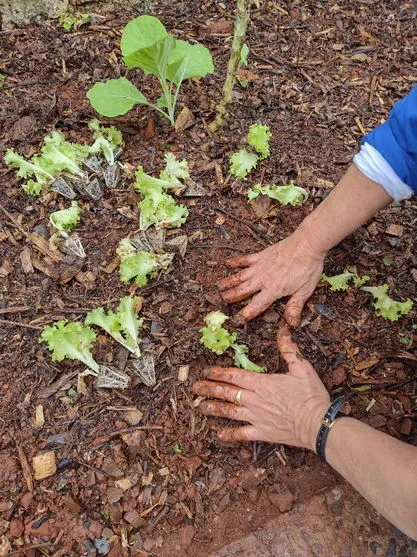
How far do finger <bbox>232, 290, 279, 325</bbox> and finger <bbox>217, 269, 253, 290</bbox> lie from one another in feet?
0.43

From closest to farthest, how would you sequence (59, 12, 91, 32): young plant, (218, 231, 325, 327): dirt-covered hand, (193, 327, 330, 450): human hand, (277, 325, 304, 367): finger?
(193, 327, 330, 450): human hand < (277, 325, 304, 367): finger < (218, 231, 325, 327): dirt-covered hand < (59, 12, 91, 32): young plant

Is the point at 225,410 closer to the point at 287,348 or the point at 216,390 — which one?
the point at 216,390

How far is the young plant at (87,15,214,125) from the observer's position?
3027mm

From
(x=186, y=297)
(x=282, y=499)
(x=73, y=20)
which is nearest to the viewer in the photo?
(x=282, y=499)

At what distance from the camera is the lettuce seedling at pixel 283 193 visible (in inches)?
126

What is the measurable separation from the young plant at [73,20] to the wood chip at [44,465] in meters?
3.09

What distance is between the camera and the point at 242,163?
3297 mm

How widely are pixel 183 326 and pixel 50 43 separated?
97.3 inches

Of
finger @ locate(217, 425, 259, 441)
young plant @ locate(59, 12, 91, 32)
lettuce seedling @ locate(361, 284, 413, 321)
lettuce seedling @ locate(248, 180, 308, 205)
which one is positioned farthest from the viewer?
young plant @ locate(59, 12, 91, 32)

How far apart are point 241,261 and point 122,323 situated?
0.76 metres

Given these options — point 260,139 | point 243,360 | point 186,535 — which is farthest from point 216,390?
point 260,139

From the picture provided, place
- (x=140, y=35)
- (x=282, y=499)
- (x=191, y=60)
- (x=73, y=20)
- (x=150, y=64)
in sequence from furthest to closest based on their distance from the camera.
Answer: (x=73, y=20) < (x=191, y=60) < (x=150, y=64) < (x=140, y=35) < (x=282, y=499)

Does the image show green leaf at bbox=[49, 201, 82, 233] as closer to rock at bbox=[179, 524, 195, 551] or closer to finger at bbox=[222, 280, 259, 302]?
finger at bbox=[222, 280, 259, 302]

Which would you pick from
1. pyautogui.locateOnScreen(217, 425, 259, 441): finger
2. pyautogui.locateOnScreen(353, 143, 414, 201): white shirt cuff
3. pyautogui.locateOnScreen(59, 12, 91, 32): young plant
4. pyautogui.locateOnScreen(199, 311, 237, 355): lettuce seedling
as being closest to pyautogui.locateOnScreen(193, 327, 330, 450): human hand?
pyautogui.locateOnScreen(217, 425, 259, 441): finger
